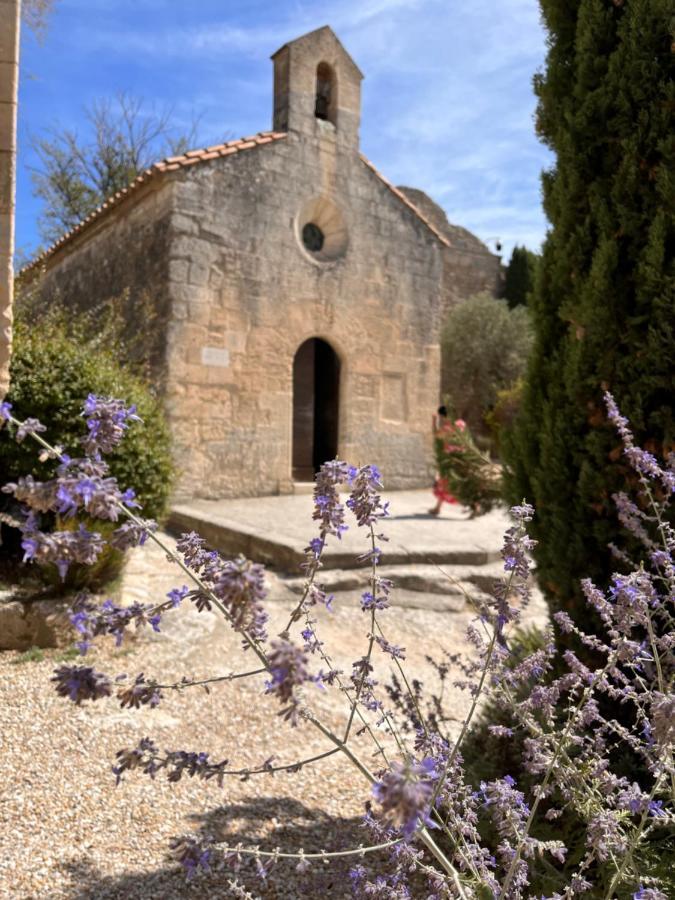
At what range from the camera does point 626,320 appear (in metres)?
2.50

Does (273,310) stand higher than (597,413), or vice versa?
(273,310)

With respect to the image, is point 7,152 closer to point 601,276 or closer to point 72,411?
point 72,411

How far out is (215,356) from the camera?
9.17m

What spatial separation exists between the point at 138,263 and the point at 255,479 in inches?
134

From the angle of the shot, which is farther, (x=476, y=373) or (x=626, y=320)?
(x=476, y=373)

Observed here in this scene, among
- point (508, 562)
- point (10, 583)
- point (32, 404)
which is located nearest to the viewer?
point (508, 562)

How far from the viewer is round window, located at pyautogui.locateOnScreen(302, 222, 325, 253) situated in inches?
408

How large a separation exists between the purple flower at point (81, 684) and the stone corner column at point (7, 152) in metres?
3.48

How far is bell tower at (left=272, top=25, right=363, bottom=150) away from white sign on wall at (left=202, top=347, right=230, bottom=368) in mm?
3480

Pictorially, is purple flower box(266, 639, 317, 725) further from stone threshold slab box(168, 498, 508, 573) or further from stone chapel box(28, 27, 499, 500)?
stone chapel box(28, 27, 499, 500)

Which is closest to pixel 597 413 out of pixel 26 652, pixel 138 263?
pixel 26 652

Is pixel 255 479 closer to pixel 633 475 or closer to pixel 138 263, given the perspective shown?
pixel 138 263

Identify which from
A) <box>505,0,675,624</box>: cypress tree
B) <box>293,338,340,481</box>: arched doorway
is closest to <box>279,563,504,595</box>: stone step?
<box>505,0,675,624</box>: cypress tree

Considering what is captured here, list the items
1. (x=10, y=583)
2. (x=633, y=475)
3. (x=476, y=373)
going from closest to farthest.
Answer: (x=633, y=475) < (x=10, y=583) < (x=476, y=373)
